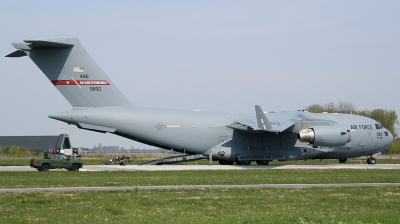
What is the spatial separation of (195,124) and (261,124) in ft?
16.3

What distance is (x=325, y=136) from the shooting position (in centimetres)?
3788

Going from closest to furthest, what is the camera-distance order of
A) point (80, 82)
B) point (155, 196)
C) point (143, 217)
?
1. point (143, 217)
2. point (155, 196)
3. point (80, 82)

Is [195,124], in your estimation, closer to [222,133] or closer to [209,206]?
[222,133]

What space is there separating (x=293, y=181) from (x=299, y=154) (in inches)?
644

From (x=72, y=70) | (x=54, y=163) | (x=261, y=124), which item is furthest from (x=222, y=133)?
(x=54, y=163)

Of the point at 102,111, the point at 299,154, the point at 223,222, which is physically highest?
the point at 102,111

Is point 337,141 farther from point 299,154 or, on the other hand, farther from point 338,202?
point 338,202

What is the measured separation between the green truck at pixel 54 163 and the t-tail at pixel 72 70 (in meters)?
3.56

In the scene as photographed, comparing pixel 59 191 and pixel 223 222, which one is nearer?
pixel 223 222

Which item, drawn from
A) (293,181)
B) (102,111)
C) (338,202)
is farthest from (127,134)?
(338,202)

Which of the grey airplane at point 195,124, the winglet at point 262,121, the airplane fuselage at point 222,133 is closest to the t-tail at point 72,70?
the grey airplane at point 195,124

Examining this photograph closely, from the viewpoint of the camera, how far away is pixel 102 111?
3647 centimetres

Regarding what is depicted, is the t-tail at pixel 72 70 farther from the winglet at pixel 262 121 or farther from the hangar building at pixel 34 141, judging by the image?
the hangar building at pixel 34 141

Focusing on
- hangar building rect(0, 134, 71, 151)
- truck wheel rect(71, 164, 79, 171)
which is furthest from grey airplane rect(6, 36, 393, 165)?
hangar building rect(0, 134, 71, 151)
